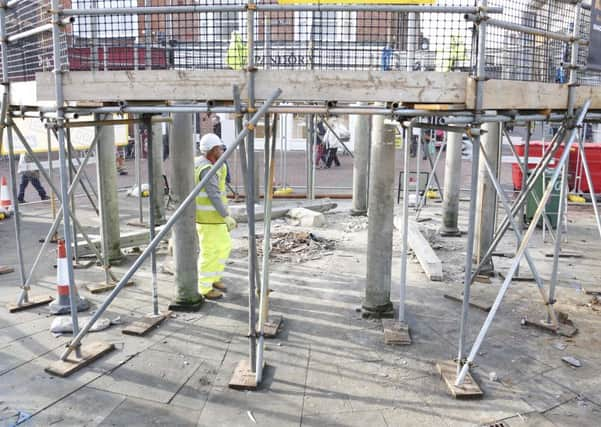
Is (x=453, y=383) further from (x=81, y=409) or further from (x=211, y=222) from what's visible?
(x=211, y=222)

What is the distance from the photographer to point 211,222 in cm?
675

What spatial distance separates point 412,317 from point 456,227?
452 cm

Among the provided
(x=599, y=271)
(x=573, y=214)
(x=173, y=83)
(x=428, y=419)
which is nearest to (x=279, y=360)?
(x=428, y=419)

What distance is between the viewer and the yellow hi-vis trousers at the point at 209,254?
6812mm

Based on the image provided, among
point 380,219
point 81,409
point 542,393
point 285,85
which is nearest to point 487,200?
point 380,219

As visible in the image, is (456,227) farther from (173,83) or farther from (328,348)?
(173,83)

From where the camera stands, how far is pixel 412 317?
6301 mm

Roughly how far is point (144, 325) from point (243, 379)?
163 cm

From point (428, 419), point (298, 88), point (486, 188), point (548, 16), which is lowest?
point (428, 419)

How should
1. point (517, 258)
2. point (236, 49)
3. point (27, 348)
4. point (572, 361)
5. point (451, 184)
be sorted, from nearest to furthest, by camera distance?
point (517, 258)
point (572, 361)
point (27, 348)
point (236, 49)
point (451, 184)

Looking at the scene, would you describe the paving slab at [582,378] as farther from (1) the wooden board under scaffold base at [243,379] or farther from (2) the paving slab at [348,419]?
(1) the wooden board under scaffold base at [243,379]

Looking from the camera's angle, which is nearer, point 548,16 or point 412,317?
point 548,16

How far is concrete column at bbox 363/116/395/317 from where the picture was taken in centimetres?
A: 595

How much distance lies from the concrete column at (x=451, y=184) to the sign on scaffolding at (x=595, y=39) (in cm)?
345
